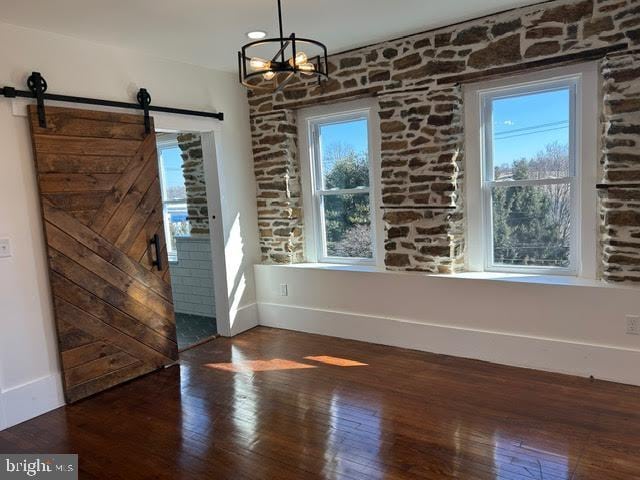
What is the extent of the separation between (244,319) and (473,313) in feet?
7.82

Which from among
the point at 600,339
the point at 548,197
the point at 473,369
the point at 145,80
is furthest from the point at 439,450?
the point at 145,80

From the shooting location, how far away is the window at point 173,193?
589 centimetres

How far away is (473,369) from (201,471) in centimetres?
221

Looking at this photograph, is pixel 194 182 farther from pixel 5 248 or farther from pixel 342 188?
pixel 5 248

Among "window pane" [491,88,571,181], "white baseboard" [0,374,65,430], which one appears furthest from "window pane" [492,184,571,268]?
"white baseboard" [0,374,65,430]

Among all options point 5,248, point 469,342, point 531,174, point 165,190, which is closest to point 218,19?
point 5,248

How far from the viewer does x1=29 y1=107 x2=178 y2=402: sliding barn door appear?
3.43 m

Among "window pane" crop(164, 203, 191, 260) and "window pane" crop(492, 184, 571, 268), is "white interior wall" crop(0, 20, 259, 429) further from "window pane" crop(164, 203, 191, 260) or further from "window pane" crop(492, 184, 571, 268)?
"window pane" crop(492, 184, 571, 268)

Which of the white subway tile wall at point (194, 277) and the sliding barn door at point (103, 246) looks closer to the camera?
the sliding barn door at point (103, 246)

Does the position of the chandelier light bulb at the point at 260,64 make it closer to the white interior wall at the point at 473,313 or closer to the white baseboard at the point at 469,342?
the white interior wall at the point at 473,313

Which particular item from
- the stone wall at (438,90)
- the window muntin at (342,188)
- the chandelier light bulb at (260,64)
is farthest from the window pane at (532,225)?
the chandelier light bulb at (260,64)

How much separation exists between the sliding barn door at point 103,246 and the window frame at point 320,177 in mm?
1584

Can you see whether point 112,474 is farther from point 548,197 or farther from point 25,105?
point 548,197

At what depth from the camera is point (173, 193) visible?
5977 millimetres
